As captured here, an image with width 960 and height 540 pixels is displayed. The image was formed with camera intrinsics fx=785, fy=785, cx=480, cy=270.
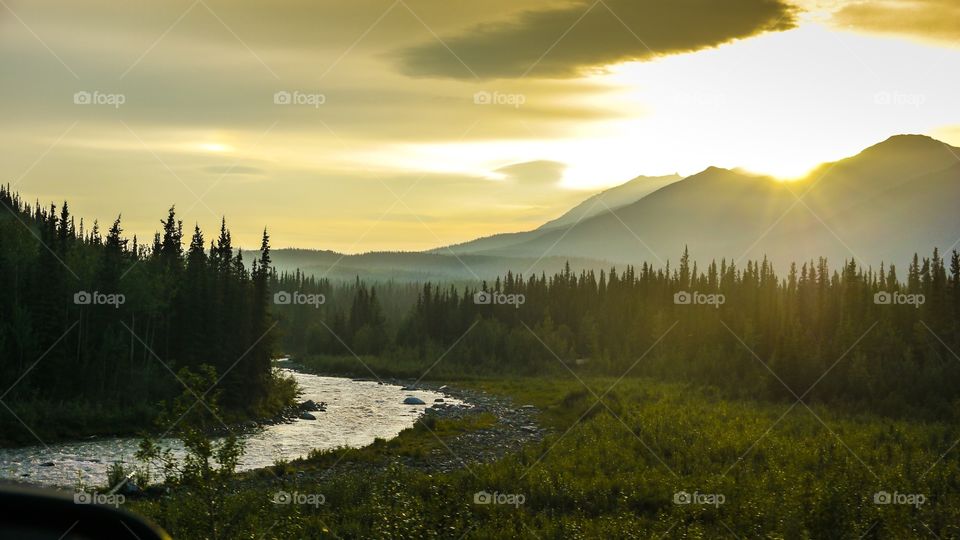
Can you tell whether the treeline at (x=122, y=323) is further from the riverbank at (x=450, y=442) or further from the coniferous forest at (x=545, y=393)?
the riverbank at (x=450, y=442)

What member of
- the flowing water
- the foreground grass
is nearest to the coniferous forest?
the foreground grass

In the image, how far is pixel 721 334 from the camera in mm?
92938

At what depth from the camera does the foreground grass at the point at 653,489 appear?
2167cm

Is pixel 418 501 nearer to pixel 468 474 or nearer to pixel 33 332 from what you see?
pixel 468 474

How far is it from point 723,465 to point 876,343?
45738mm

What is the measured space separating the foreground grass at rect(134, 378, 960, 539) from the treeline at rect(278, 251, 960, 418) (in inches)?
699

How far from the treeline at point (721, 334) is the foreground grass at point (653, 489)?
1776 centimetres

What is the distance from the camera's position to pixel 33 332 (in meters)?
63.8

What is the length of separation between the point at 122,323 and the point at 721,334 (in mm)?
64667

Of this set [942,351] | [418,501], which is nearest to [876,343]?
[942,351]

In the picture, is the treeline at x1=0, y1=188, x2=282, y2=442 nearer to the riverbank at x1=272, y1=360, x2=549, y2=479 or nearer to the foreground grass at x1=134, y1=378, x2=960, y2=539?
the riverbank at x1=272, y1=360, x2=549, y2=479

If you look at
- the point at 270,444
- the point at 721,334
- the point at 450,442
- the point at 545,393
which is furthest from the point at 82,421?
the point at 721,334

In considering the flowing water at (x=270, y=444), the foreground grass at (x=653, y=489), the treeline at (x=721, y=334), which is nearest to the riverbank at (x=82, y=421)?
the flowing water at (x=270, y=444)

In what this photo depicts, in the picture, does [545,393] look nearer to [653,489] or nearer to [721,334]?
[721,334]
